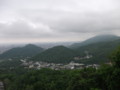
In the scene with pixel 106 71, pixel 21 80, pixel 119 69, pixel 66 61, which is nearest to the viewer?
pixel 119 69

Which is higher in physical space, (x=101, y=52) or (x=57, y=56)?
(x=101, y=52)

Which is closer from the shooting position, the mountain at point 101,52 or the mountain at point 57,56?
the mountain at point 101,52

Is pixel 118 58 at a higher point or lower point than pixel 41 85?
higher

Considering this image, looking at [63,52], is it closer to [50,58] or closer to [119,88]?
[50,58]

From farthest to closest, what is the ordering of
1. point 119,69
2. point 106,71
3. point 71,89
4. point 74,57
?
point 74,57 < point 71,89 < point 106,71 < point 119,69

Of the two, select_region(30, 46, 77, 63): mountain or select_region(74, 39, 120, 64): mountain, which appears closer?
select_region(74, 39, 120, 64): mountain

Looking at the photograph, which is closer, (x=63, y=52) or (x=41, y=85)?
(x=41, y=85)

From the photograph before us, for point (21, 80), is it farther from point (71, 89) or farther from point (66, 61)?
point (66, 61)

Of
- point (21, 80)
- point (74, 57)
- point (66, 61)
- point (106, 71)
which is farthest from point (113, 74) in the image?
point (74, 57)

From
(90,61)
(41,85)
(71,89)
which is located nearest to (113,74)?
(71,89)
